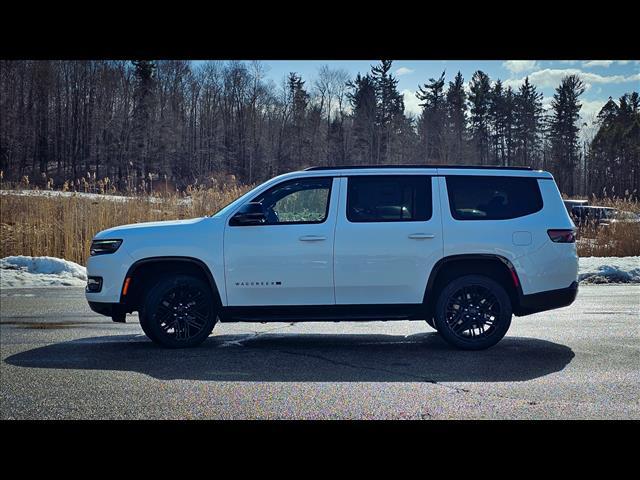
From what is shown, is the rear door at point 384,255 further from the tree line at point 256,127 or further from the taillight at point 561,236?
the tree line at point 256,127

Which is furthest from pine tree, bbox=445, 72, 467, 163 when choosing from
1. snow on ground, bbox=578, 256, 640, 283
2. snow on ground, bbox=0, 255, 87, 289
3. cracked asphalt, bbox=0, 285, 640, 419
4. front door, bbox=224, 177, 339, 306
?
front door, bbox=224, 177, 339, 306

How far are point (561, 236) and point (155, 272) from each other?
196 inches

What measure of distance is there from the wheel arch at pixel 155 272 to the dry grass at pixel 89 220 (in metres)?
9.60

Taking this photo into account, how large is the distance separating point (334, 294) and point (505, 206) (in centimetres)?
238

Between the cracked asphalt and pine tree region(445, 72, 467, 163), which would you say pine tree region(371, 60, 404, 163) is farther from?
the cracked asphalt

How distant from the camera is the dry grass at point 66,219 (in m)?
17.1

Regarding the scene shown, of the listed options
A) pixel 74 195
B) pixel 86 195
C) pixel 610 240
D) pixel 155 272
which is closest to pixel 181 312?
pixel 155 272

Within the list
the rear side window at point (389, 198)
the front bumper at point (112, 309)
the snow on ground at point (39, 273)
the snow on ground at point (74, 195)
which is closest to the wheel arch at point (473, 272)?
the rear side window at point (389, 198)

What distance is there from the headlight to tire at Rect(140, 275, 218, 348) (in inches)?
27.4

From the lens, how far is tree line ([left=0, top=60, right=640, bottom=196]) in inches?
1895

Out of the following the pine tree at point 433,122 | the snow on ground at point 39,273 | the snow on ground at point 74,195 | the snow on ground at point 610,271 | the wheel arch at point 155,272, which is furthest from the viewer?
the pine tree at point 433,122

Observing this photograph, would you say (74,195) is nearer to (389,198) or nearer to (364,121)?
(389,198)
